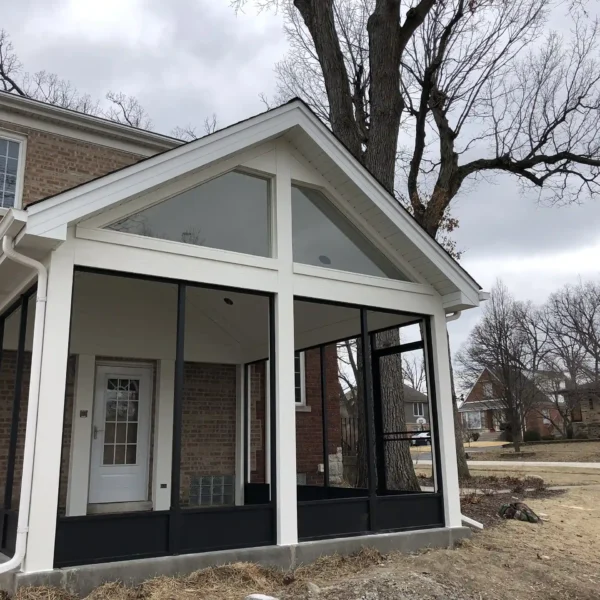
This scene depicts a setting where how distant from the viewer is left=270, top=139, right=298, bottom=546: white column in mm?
5961

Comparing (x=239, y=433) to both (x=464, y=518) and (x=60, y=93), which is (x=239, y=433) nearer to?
(x=464, y=518)

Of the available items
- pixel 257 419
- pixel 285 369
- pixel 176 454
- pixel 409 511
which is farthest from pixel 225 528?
pixel 257 419

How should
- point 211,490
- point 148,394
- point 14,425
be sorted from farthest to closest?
point 211,490, point 148,394, point 14,425

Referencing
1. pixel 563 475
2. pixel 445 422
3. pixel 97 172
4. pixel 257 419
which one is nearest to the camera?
pixel 445 422

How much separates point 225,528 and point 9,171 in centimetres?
674

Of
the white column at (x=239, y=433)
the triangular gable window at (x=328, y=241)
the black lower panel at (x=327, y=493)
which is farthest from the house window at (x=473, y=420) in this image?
the triangular gable window at (x=328, y=241)

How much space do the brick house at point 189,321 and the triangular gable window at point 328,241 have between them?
2 cm

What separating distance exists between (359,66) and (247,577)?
531 inches

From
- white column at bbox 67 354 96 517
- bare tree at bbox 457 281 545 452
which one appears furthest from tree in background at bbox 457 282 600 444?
white column at bbox 67 354 96 517

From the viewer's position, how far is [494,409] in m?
40.6

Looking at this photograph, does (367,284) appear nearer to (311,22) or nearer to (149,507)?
(149,507)

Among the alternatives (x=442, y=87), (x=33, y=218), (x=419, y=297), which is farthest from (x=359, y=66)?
(x=33, y=218)

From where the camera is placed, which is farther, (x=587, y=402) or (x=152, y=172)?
(x=587, y=402)

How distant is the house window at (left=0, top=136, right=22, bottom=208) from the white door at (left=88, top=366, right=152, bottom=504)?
3019 millimetres
